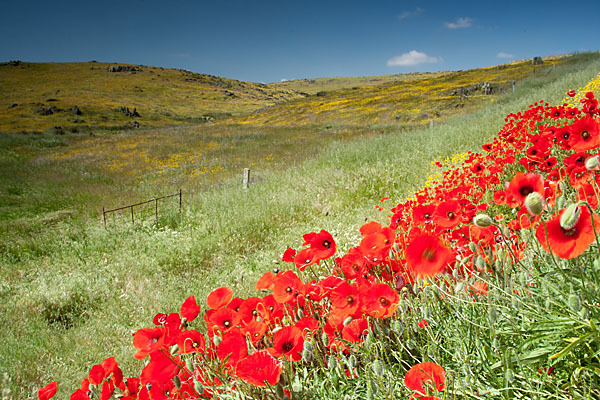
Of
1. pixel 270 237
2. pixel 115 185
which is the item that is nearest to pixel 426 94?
pixel 115 185

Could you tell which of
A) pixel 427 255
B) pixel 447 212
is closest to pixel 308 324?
pixel 427 255

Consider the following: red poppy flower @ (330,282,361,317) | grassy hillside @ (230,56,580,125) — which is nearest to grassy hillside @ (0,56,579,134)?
grassy hillside @ (230,56,580,125)

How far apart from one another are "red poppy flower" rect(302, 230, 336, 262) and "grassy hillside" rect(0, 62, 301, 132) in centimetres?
4935

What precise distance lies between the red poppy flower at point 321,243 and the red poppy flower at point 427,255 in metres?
0.49

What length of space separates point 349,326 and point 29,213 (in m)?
11.3

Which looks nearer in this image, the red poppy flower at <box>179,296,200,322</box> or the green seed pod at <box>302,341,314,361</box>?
the green seed pod at <box>302,341,314,361</box>

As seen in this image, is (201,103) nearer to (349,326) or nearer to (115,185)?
(115,185)

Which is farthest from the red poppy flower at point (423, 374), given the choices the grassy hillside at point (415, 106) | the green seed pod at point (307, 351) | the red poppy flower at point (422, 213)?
the grassy hillside at point (415, 106)

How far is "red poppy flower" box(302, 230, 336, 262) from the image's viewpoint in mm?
1496

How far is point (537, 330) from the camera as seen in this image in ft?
3.11

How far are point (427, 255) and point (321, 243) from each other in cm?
61

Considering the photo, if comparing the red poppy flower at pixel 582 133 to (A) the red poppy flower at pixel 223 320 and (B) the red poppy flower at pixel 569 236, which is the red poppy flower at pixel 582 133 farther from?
(A) the red poppy flower at pixel 223 320

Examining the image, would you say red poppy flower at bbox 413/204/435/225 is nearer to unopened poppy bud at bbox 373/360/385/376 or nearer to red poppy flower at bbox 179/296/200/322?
unopened poppy bud at bbox 373/360/385/376

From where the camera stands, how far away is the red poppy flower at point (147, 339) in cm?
121
